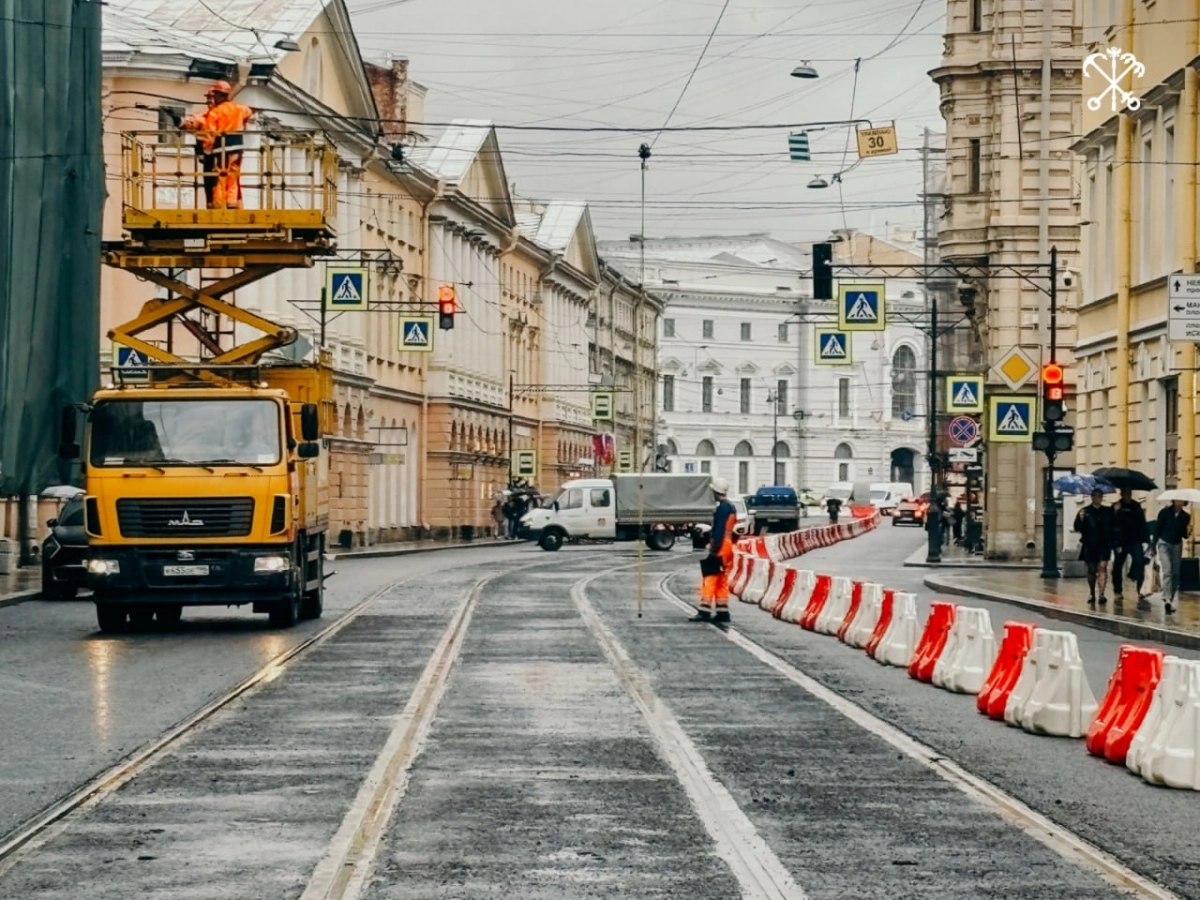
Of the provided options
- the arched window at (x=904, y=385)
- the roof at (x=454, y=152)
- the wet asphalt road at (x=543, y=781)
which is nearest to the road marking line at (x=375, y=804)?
the wet asphalt road at (x=543, y=781)

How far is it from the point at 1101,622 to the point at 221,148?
500 inches

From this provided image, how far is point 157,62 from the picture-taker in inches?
2328

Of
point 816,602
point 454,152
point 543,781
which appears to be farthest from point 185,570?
point 454,152

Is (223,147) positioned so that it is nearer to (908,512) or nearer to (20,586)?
(20,586)

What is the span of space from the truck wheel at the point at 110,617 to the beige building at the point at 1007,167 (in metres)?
38.3

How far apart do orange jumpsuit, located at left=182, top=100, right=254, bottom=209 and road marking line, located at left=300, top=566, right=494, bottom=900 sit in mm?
11443

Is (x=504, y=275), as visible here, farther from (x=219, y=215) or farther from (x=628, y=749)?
(x=628, y=749)

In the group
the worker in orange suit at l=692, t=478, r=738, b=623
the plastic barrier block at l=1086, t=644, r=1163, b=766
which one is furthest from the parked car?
the plastic barrier block at l=1086, t=644, r=1163, b=766

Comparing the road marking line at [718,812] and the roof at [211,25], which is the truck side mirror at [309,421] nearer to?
the road marking line at [718,812]

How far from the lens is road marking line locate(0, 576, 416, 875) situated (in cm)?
1033

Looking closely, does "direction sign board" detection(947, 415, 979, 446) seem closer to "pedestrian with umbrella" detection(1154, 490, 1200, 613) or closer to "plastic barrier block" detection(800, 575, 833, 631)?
"pedestrian with umbrella" detection(1154, 490, 1200, 613)

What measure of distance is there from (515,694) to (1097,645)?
33.5ft

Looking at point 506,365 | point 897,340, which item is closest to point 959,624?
point 506,365

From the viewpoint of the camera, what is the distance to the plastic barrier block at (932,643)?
20406mm
